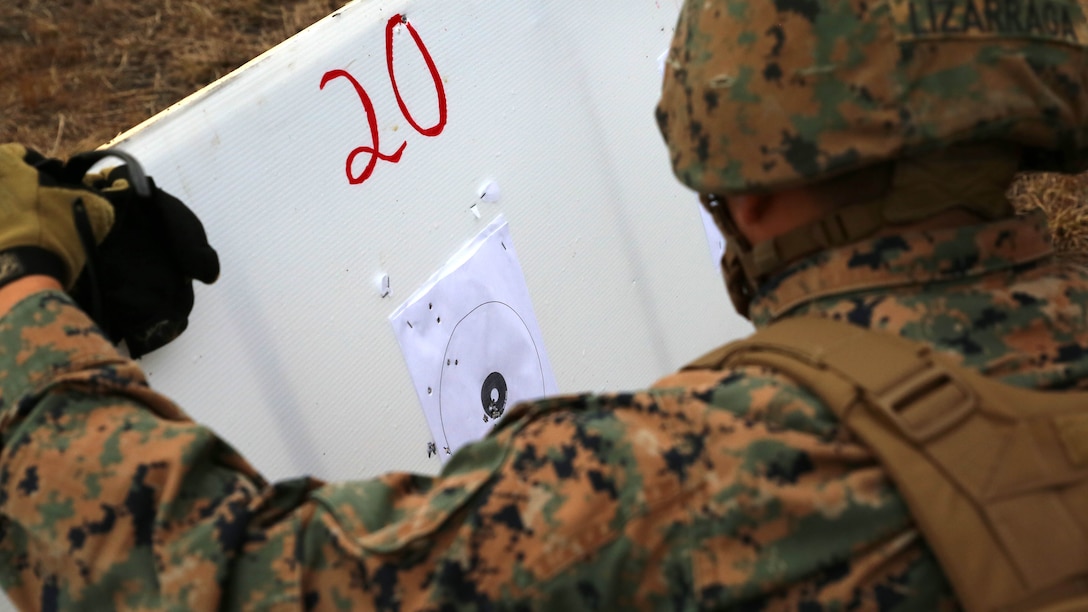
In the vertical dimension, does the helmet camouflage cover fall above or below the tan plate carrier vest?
above

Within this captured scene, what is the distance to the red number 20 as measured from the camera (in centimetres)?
141

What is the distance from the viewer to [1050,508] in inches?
28.3

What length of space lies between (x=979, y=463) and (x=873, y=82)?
332 millimetres

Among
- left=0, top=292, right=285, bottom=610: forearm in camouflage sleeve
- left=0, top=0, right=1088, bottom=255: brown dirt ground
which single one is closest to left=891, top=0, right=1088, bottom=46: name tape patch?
left=0, top=292, right=285, bottom=610: forearm in camouflage sleeve

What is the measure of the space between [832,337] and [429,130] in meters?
0.86

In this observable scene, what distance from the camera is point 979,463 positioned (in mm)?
719

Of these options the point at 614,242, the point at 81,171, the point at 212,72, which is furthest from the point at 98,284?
the point at 212,72

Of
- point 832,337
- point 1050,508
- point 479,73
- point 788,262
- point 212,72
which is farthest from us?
point 212,72

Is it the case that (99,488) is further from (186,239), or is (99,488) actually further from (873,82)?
(873,82)

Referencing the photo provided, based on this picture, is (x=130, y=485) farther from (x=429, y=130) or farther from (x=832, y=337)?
(x=429, y=130)

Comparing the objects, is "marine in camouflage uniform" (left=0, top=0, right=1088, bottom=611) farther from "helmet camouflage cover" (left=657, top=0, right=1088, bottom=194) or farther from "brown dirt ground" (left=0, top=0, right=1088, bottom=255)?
"brown dirt ground" (left=0, top=0, right=1088, bottom=255)

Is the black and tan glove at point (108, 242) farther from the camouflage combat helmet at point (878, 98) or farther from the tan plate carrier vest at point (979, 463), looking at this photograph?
the tan plate carrier vest at point (979, 463)

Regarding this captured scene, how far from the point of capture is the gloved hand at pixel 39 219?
2.91 feet

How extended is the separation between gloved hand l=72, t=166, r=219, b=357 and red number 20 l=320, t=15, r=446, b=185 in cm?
36
